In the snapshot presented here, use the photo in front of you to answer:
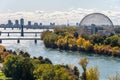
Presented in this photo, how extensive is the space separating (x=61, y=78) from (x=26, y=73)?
13.3 ft

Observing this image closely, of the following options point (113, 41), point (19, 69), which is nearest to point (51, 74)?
point (19, 69)

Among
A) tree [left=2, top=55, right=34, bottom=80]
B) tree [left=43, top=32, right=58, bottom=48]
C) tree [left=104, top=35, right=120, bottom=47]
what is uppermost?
tree [left=2, top=55, right=34, bottom=80]

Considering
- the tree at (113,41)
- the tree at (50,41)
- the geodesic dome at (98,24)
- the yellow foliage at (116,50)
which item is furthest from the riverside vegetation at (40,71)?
the geodesic dome at (98,24)

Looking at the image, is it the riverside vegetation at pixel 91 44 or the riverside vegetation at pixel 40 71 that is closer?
the riverside vegetation at pixel 40 71

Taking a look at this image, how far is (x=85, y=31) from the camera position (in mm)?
60844

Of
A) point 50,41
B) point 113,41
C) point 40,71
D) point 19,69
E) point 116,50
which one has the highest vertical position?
point 40,71

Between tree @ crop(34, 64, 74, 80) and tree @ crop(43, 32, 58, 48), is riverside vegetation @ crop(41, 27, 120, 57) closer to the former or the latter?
tree @ crop(43, 32, 58, 48)

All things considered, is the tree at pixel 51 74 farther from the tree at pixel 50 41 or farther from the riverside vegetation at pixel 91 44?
the tree at pixel 50 41

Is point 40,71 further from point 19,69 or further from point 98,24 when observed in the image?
point 98,24

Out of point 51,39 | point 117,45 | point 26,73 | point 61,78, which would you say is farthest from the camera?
point 51,39

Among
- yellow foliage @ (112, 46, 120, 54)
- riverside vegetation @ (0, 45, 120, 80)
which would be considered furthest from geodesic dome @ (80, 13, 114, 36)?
riverside vegetation @ (0, 45, 120, 80)

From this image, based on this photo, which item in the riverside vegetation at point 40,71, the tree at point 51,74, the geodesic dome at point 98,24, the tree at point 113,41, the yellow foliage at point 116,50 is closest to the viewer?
the tree at point 51,74

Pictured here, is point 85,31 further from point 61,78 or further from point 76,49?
point 61,78

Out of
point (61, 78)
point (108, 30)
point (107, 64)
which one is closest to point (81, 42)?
point (107, 64)
